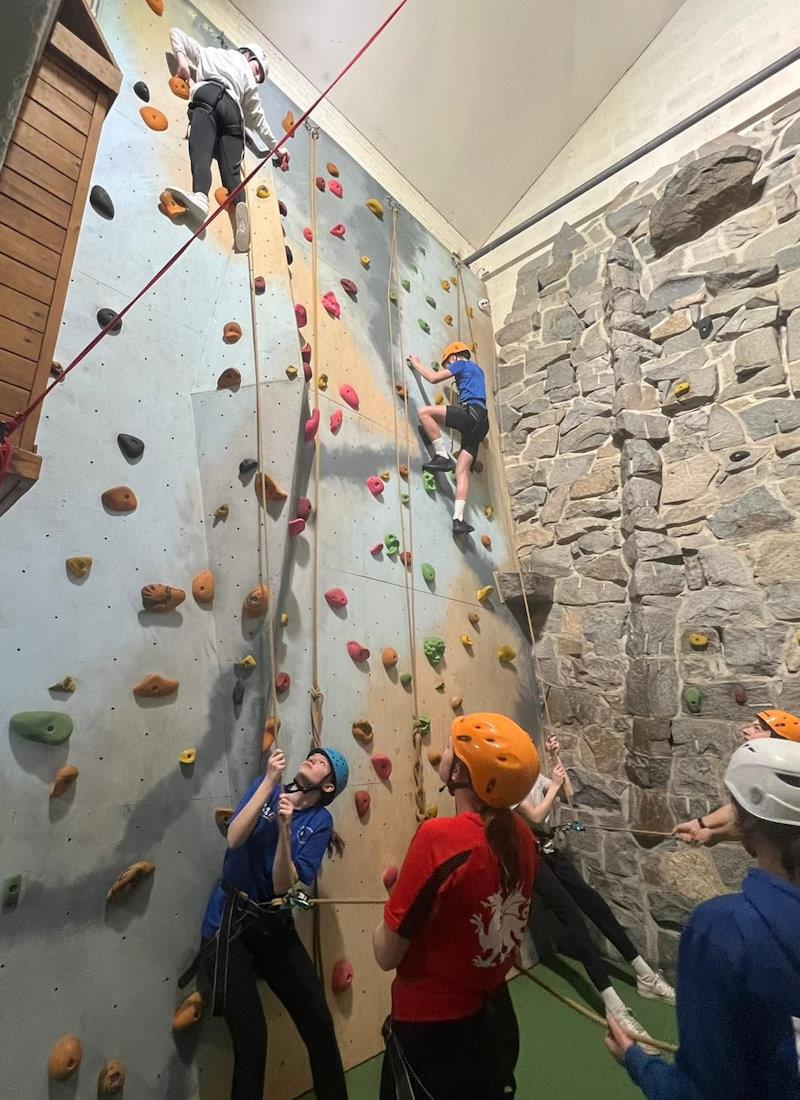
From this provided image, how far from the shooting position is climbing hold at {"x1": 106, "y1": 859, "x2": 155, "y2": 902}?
1.42 meters

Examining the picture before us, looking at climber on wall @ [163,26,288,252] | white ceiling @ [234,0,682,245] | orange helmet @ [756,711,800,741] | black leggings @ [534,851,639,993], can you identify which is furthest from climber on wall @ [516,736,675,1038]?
white ceiling @ [234,0,682,245]

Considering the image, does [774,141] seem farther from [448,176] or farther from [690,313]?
[448,176]

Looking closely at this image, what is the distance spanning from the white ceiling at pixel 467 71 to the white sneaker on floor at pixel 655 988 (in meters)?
4.55

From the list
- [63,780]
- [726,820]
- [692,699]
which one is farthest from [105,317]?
[692,699]

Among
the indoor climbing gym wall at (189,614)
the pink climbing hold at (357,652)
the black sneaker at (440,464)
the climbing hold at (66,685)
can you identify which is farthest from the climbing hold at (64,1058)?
the black sneaker at (440,464)

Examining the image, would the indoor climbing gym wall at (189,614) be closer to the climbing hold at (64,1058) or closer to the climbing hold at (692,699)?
the climbing hold at (64,1058)

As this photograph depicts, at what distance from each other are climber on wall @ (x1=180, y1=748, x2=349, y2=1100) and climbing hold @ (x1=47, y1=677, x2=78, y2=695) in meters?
0.50

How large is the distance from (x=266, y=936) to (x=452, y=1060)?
643 millimetres

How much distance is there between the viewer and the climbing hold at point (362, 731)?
85.4 inches

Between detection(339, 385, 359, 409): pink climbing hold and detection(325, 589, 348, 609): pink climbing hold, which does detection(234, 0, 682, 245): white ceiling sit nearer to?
detection(339, 385, 359, 409): pink climbing hold

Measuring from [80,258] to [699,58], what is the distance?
12.5 feet

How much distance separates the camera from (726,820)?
168 centimetres

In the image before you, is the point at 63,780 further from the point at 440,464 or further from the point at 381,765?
the point at 440,464

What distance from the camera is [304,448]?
228 centimetres
